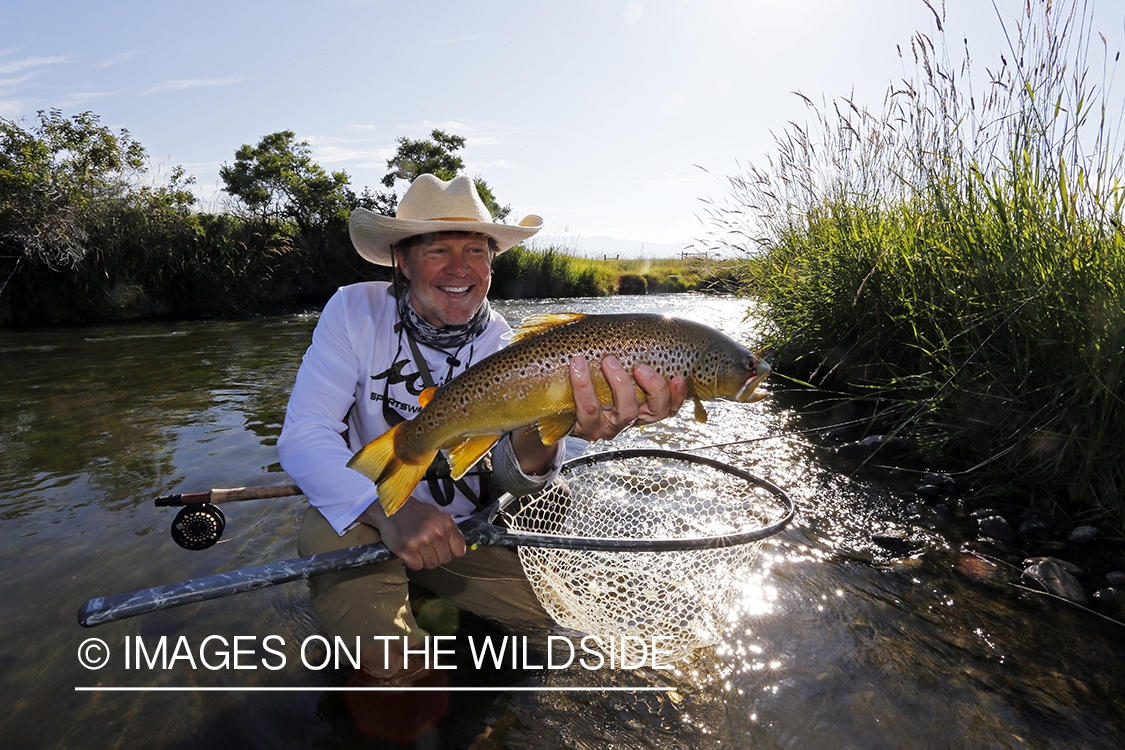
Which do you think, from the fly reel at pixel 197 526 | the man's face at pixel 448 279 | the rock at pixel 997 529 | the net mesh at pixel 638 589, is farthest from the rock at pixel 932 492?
the fly reel at pixel 197 526

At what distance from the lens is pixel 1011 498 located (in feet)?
14.3

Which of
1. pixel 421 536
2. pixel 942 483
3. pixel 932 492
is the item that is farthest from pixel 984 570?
pixel 421 536

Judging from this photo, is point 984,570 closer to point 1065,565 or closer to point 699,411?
point 1065,565

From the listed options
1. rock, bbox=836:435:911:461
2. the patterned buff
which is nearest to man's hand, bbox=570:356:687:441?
the patterned buff

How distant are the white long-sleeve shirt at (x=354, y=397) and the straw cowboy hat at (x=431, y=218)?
31 centimetres

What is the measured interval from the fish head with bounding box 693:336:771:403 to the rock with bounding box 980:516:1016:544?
109 inches

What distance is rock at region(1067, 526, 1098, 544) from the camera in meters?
3.70

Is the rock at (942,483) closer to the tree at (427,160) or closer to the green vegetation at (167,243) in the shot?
the green vegetation at (167,243)

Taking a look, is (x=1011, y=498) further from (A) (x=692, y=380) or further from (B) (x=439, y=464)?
(B) (x=439, y=464)

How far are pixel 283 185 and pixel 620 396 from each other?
29.3 metres

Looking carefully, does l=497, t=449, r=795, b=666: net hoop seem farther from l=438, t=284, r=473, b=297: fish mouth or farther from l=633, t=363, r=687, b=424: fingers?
l=438, t=284, r=473, b=297: fish mouth

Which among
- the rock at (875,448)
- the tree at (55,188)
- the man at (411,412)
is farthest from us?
the tree at (55,188)

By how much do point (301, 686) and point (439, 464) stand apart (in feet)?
4.17
